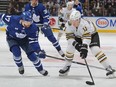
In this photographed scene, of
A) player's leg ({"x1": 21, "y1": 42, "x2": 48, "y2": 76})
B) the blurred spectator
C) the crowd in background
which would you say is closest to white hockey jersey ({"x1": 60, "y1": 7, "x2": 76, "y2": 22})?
player's leg ({"x1": 21, "y1": 42, "x2": 48, "y2": 76})

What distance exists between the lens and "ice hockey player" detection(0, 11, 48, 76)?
15.1 feet

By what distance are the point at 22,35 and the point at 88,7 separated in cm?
753

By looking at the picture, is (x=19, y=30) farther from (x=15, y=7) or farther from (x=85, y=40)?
(x=15, y=7)

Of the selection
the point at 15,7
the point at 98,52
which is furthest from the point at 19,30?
the point at 15,7

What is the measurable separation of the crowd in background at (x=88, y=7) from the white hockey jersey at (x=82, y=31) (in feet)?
22.7

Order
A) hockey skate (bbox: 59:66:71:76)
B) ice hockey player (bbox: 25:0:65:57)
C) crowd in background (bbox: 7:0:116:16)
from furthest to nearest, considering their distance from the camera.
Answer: crowd in background (bbox: 7:0:116:16) < ice hockey player (bbox: 25:0:65:57) < hockey skate (bbox: 59:66:71:76)

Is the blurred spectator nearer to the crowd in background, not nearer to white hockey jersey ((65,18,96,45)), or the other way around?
the crowd in background

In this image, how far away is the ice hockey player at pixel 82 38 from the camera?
4.45 meters

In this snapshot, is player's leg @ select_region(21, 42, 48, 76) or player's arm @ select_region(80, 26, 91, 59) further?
player's leg @ select_region(21, 42, 48, 76)

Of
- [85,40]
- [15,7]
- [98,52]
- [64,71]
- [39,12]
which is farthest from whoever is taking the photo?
[15,7]

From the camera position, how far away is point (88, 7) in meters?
12.0

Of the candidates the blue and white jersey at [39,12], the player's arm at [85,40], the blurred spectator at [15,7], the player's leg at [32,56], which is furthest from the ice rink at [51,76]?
the blurred spectator at [15,7]

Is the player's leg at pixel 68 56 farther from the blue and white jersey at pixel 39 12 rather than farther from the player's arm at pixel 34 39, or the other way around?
the blue and white jersey at pixel 39 12

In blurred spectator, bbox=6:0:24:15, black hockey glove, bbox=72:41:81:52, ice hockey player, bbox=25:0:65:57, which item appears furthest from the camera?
blurred spectator, bbox=6:0:24:15
